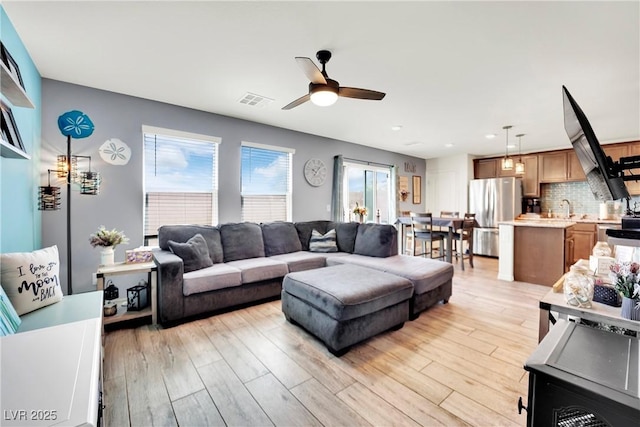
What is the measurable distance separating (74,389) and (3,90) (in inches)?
74.3

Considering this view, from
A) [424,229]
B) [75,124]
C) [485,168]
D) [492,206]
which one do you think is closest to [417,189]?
[485,168]

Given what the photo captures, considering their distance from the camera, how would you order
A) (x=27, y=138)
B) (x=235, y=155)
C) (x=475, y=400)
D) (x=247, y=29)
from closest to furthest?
1. (x=475, y=400)
2. (x=247, y=29)
3. (x=27, y=138)
4. (x=235, y=155)

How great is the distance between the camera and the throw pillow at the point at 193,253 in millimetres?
2947

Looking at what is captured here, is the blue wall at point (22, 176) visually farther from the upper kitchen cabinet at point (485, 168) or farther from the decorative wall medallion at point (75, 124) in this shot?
the upper kitchen cabinet at point (485, 168)

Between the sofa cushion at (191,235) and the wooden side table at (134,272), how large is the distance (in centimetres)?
46

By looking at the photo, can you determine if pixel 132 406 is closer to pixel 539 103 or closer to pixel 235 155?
pixel 235 155

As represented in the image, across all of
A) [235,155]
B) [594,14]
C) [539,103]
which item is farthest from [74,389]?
[539,103]

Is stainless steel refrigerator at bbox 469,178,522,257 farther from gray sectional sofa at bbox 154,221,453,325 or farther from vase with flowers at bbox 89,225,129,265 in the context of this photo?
vase with flowers at bbox 89,225,129,265

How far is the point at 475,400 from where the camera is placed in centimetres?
167

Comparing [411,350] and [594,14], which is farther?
[411,350]

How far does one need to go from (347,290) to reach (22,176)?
296 centimetres

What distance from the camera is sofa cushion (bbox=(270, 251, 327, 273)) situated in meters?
3.58

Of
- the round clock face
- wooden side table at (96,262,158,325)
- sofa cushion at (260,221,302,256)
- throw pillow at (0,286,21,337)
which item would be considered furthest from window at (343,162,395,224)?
throw pillow at (0,286,21,337)

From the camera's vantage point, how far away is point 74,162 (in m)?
2.92
